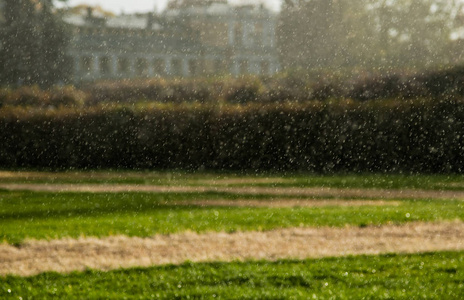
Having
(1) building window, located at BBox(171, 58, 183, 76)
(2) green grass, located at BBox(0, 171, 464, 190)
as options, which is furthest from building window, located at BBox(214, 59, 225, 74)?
(2) green grass, located at BBox(0, 171, 464, 190)

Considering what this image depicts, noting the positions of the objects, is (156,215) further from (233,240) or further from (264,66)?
(264,66)

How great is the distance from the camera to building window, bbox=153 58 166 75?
67.8m

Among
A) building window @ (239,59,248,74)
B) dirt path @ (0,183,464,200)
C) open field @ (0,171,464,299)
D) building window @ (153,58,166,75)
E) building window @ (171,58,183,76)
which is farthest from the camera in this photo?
building window @ (239,59,248,74)

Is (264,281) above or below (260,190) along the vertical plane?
above

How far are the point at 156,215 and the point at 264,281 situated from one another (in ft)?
19.6

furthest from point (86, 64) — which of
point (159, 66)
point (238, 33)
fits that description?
point (238, 33)

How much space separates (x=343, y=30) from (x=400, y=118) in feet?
107

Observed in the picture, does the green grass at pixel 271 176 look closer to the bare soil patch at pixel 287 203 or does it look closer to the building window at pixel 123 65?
the bare soil patch at pixel 287 203

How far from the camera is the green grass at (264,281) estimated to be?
7504 millimetres

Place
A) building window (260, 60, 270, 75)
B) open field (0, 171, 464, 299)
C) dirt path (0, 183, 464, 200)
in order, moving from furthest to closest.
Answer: building window (260, 60, 270, 75) → dirt path (0, 183, 464, 200) → open field (0, 171, 464, 299)

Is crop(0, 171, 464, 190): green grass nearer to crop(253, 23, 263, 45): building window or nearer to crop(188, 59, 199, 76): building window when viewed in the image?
crop(188, 59, 199, 76): building window

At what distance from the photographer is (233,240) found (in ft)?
34.2

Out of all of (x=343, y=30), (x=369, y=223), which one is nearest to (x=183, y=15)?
(x=343, y=30)

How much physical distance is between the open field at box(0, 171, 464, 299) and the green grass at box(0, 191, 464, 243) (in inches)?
1.0
